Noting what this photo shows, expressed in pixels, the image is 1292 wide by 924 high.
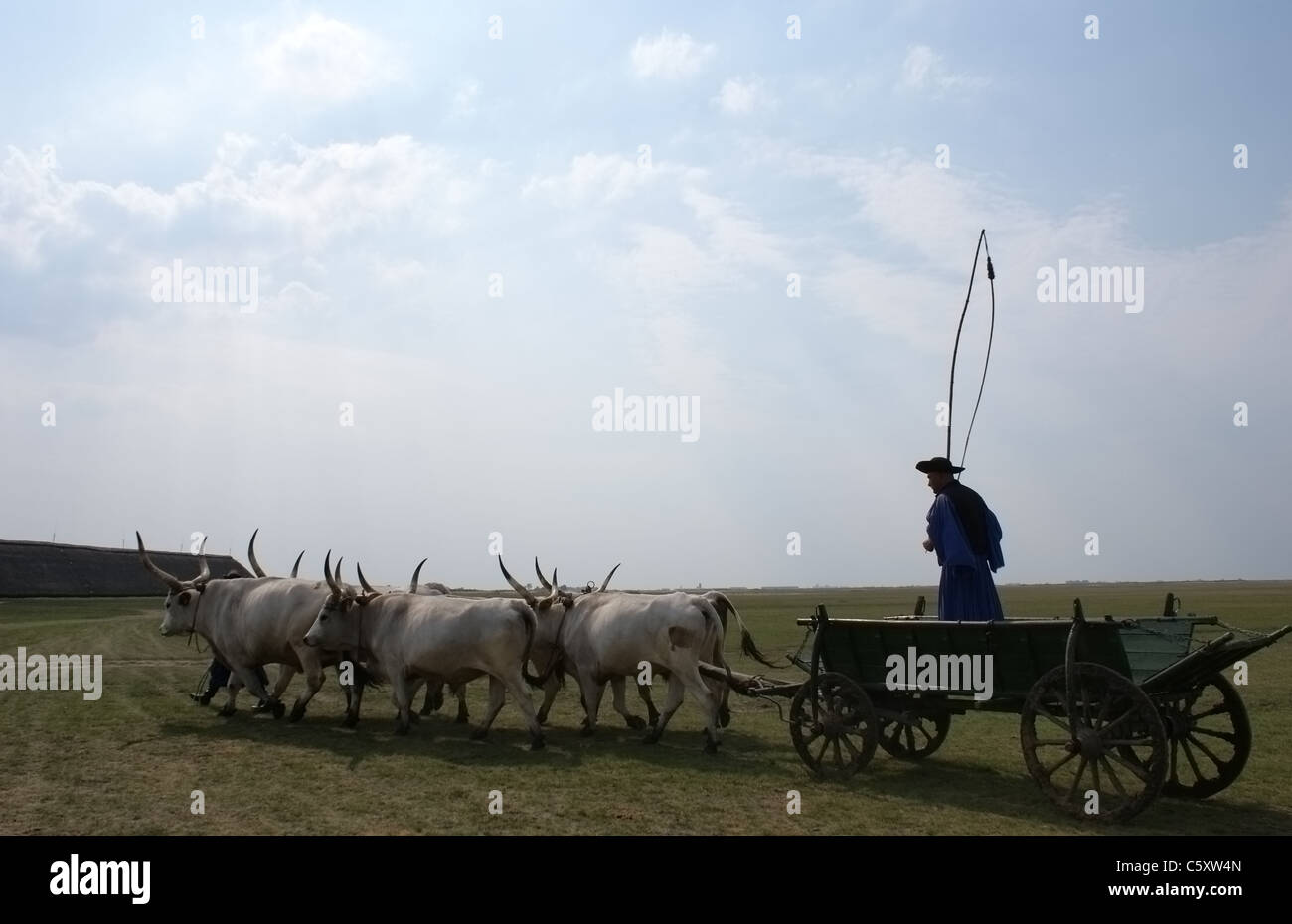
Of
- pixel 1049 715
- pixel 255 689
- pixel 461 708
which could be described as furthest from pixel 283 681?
pixel 1049 715

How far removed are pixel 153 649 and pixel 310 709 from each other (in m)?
11.3

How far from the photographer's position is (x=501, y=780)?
917cm

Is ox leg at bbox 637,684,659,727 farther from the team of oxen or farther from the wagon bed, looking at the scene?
the wagon bed

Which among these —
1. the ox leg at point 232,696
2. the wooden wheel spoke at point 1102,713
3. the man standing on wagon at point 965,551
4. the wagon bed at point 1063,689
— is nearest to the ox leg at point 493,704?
the wagon bed at point 1063,689

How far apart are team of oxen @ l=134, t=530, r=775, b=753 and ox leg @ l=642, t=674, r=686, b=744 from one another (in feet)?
0.05

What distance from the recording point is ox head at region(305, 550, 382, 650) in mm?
Result: 12188

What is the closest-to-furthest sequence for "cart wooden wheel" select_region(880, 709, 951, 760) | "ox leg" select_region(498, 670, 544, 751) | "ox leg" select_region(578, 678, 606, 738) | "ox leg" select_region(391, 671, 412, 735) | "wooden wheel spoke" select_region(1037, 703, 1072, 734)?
"wooden wheel spoke" select_region(1037, 703, 1072, 734)
"cart wooden wheel" select_region(880, 709, 951, 760)
"ox leg" select_region(498, 670, 544, 751)
"ox leg" select_region(391, 671, 412, 735)
"ox leg" select_region(578, 678, 606, 738)

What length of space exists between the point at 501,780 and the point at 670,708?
2.64 metres

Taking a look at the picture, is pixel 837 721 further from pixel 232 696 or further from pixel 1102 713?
pixel 232 696

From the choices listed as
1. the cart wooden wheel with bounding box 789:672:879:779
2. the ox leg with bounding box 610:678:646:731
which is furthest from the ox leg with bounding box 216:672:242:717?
the cart wooden wheel with bounding box 789:672:879:779

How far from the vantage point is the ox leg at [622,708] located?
1245 cm
